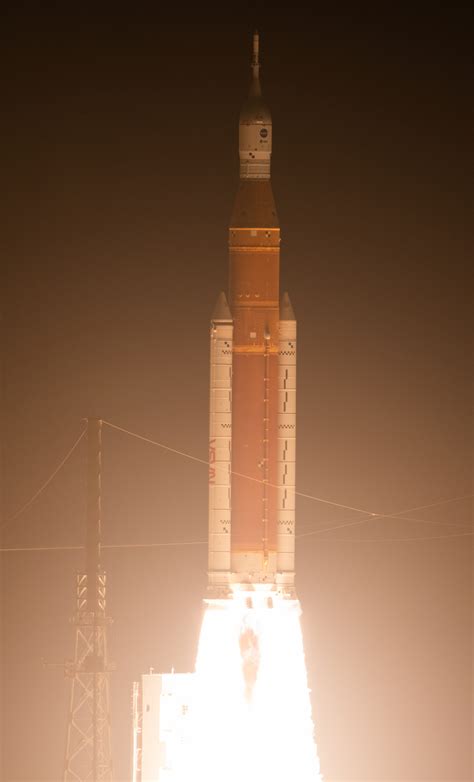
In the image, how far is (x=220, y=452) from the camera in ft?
112

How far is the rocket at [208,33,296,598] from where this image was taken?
34219 mm

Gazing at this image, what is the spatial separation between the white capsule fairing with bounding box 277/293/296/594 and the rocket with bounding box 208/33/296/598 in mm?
17

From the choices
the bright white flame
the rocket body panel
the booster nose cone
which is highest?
the booster nose cone

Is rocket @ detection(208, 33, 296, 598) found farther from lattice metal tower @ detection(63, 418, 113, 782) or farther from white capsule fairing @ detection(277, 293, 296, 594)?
lattice metal tower @ detection(63, 418, 113, 782)

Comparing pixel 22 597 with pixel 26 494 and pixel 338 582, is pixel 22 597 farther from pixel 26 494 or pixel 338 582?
pixel 338 582

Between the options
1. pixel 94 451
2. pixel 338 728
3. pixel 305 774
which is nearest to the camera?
pixel 305 774

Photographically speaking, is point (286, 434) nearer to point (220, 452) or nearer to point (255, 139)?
point (220, 452)

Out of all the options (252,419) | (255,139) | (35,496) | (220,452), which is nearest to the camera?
(220,452)

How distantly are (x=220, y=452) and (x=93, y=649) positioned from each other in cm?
463

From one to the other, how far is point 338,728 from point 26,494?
25.1 ft

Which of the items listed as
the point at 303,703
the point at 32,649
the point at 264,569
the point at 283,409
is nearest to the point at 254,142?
the point at 283,409

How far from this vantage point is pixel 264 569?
3434 cm

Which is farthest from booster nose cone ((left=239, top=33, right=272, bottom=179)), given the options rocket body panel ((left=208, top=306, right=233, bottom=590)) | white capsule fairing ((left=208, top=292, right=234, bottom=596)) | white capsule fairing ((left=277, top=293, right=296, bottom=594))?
rocket body panel ((left=208, top=306, right=233, bottom=590))

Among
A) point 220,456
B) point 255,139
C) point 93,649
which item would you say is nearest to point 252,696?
point 93,649
